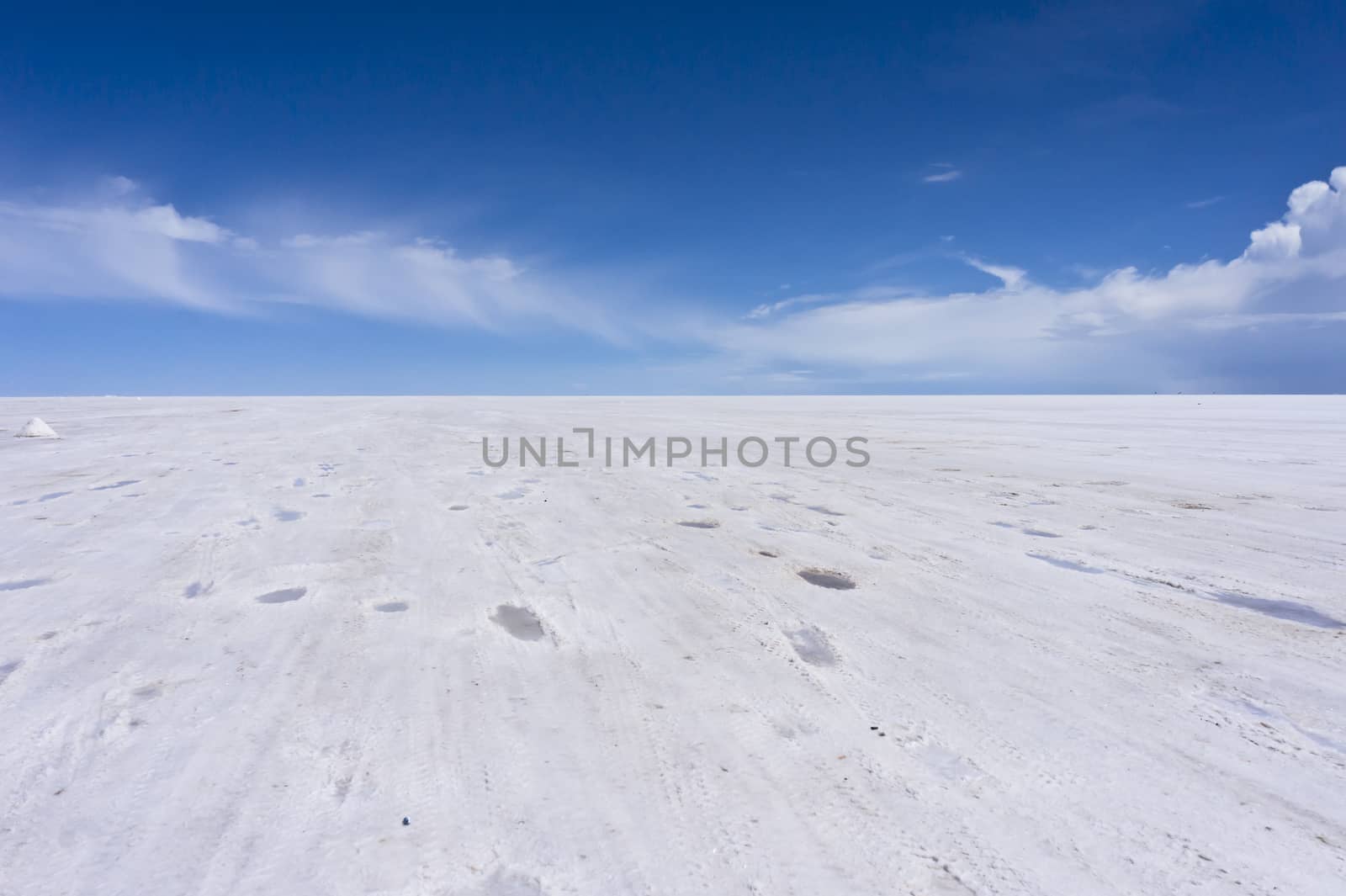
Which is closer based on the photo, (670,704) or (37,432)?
(670,704)

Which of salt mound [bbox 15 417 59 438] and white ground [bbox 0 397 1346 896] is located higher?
salt mound [bbox 15 417 59 438]

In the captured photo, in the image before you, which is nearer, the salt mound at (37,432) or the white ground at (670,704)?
the white ground at (670,704)

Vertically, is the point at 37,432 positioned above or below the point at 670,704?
above

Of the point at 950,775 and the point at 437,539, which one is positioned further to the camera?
the point at 437,539

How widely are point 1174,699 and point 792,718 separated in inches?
71.5

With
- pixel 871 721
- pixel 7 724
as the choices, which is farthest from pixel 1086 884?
pixel 7 724

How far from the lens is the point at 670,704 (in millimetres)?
2826

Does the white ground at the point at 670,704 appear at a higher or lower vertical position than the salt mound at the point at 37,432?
lower

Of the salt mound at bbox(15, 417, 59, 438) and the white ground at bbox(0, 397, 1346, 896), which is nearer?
the white ground at bbox(0, 397, 1346, 896)

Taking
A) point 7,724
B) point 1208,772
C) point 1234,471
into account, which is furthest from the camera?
point 1234,471

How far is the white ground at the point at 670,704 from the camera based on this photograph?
1.91 meters

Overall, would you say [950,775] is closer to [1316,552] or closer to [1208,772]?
[1208,772]

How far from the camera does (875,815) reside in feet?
6.84

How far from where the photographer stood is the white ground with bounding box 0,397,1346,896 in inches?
75.3
